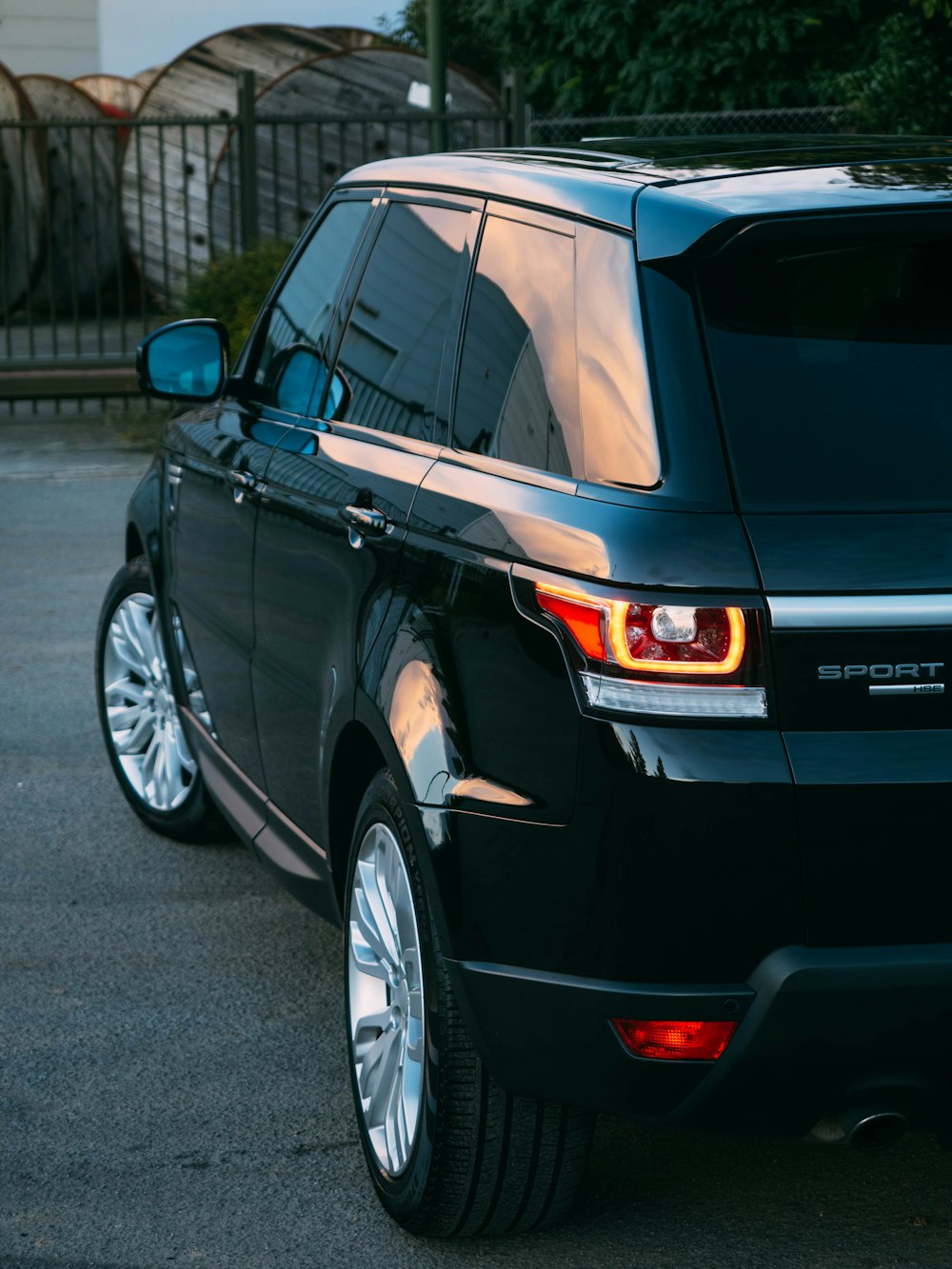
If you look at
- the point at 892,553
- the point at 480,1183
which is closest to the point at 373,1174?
the point at 480,1183

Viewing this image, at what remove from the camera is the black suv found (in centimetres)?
248

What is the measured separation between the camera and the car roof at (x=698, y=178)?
272 centimetres

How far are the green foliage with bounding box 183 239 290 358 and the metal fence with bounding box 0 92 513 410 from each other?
66cm

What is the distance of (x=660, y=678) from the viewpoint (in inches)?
98.3

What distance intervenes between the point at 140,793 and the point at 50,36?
2868 centimetres

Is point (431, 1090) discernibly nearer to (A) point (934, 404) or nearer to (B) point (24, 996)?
(A) point (934, 404)

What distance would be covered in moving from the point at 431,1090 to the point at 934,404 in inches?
52.8

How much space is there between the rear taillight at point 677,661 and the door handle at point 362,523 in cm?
79

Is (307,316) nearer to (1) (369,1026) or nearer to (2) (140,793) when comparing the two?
(1) (369,1026)

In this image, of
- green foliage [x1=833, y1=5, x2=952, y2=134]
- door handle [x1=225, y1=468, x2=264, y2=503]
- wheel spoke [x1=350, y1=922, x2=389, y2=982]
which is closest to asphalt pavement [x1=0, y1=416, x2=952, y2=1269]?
wheel spoke [x1=350, y1=922, x2=389, y2=982]

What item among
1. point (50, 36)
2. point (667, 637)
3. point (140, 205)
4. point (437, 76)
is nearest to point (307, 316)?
point (667, 637)

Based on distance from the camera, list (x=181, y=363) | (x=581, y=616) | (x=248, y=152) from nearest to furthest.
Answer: (x=581, y=616), (x=181, y=363), (x=248, y=152)

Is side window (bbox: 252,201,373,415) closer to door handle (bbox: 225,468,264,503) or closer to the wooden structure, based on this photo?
door handle (bbox: 225,468,264,503)

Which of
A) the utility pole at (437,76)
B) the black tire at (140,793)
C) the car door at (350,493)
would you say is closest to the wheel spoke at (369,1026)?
the car door at (350,493)
